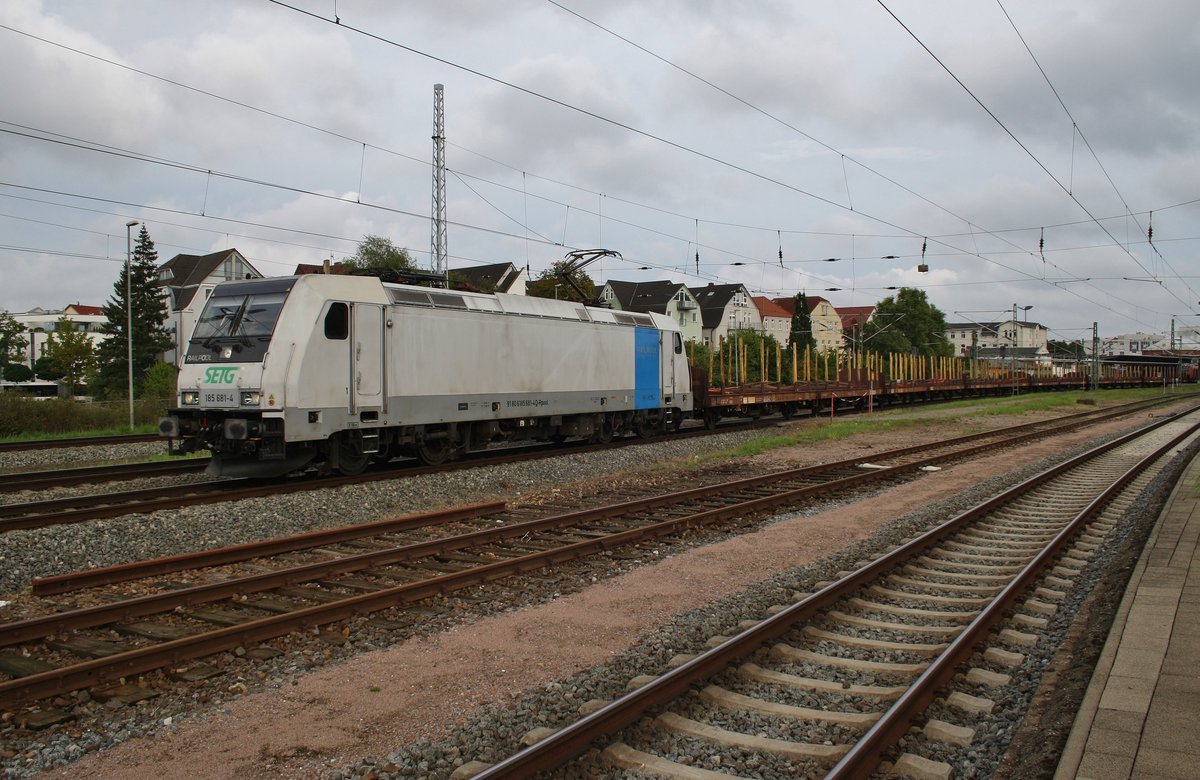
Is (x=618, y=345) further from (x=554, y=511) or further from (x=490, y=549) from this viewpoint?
(x=490, y=549)

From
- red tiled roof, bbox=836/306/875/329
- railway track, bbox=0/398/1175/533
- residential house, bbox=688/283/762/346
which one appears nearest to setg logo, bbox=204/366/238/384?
railway track, bbox=0/398/1175/533

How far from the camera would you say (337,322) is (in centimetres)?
1391

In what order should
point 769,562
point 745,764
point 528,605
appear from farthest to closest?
point 769,562 < point 528,605 < point 745,764

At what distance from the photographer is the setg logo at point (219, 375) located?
43.5 ft

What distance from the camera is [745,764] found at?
4.44 metres

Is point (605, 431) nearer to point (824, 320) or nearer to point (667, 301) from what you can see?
point (667, 301)

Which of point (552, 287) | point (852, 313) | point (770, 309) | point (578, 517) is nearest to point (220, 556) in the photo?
point (578, 517)

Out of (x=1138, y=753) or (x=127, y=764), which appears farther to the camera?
(x=127, y=764)

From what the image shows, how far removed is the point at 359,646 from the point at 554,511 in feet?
19.3

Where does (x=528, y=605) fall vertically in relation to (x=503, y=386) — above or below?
below

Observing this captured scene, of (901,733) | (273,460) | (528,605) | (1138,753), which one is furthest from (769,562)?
(273,460)

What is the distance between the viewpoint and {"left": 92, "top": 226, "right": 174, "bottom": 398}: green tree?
2441 inches

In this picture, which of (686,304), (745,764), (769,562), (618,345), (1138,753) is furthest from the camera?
(686,304)

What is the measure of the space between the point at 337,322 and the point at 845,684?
10.7 m
